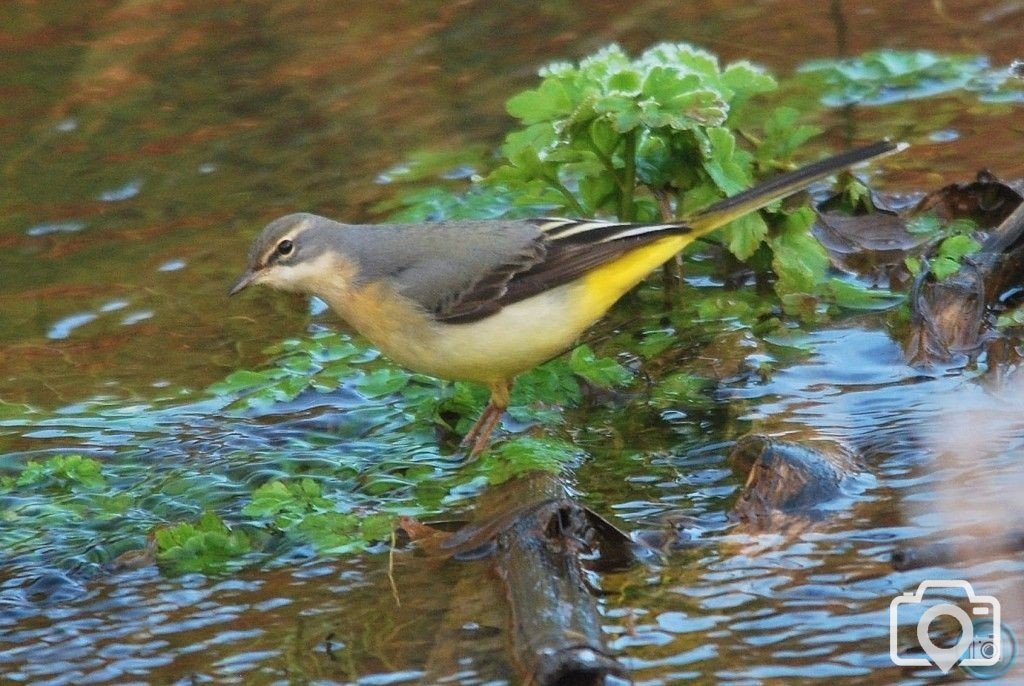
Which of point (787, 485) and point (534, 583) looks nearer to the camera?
point (534, 583)

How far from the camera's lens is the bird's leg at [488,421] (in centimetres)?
659

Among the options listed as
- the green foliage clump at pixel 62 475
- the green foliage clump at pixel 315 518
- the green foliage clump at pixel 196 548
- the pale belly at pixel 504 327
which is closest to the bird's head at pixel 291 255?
the pale belly at pixel 504 327

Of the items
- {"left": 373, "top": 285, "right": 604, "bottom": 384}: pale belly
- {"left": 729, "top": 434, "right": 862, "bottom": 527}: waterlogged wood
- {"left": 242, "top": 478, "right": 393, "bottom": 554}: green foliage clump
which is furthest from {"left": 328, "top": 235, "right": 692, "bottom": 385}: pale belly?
{"left": 729, "top": 434, "right": 862, "bottom": 527}: waterlogged wood

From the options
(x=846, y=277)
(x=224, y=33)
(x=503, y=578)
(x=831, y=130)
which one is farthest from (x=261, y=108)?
(x=503, y=578)

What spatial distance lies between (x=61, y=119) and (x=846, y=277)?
6113 mm

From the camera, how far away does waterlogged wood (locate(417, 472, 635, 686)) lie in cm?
446

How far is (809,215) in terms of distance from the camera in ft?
25.3

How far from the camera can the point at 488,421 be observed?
6695mm

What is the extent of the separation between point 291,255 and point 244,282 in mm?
267

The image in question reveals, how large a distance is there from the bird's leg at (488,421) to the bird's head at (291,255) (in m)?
1.03

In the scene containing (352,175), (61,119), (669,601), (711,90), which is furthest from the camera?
(61,119)

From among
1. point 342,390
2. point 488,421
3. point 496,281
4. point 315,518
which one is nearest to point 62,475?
point 315,518

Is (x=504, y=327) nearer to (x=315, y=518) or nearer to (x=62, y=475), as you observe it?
(x=315, y=518)

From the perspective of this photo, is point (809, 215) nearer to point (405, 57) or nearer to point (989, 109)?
point (989, 109)
